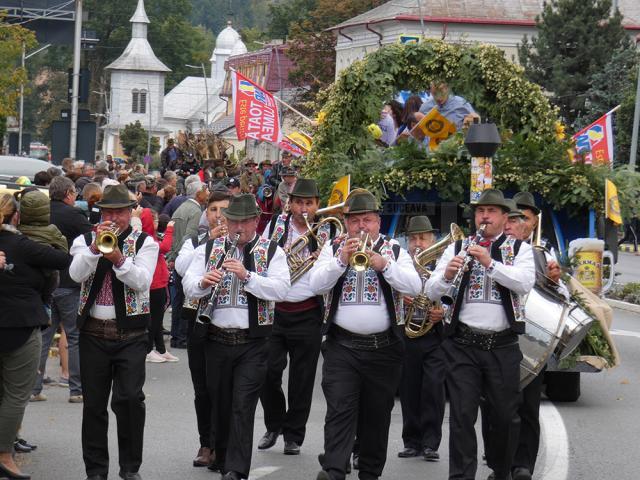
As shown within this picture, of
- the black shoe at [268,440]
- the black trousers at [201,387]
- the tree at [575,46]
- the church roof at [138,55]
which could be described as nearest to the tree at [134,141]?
the church roof at [138,55]

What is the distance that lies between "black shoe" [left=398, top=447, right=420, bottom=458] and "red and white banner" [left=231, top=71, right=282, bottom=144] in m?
12.7

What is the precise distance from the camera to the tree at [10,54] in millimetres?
37000

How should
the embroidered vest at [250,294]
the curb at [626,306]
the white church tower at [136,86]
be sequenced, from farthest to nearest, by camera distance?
the white church tower at [136,86], the curb at [626,306], the embroidered vest at [250,294]

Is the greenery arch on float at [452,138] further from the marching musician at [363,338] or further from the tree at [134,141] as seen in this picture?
the tree at [134,141]

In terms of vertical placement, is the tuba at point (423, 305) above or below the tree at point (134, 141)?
below

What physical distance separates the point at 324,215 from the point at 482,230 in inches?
123

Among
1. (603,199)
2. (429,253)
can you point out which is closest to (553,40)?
(603,199)

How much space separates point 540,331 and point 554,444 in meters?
0.91

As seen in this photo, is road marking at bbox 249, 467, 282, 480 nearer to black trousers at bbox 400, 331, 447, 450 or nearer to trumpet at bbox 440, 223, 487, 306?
black trousers at bbox 400, 331, 447, 450

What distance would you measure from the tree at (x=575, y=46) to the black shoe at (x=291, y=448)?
1801 inches

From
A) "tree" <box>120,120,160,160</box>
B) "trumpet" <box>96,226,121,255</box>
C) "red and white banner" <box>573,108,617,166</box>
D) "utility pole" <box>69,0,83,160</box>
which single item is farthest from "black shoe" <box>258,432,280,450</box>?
"tree" <box>120,120,160,160</box>

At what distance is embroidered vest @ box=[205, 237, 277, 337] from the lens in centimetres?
877

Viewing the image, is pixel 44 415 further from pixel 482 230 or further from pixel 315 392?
pixel 482 230

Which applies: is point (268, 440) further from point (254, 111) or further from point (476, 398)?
point (254, 111)
